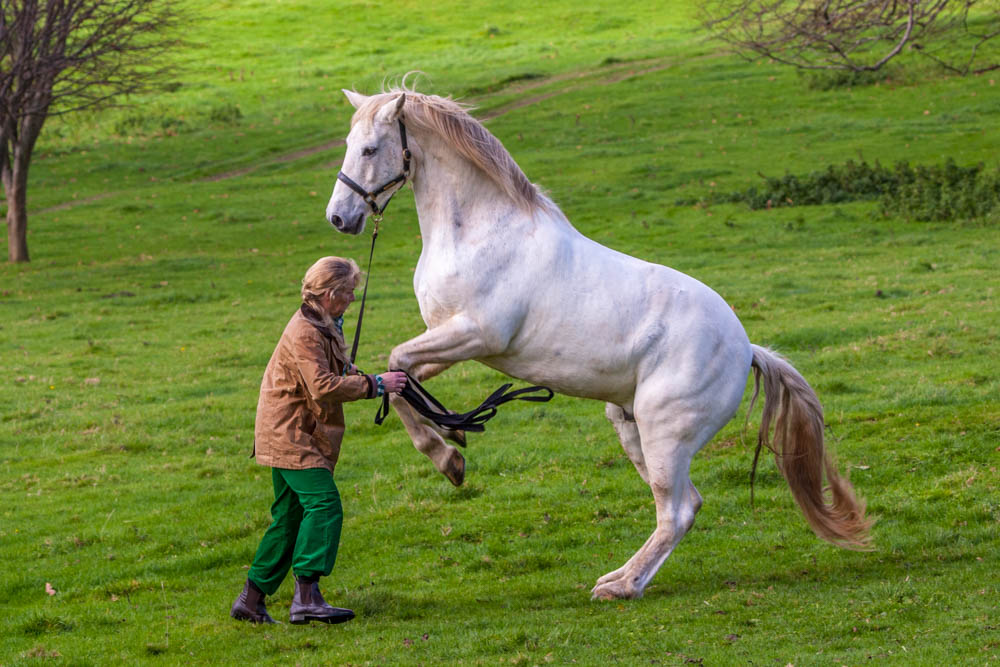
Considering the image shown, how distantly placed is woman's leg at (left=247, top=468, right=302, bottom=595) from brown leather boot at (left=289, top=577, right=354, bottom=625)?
173 millimetres

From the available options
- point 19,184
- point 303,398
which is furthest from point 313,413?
point 19,184

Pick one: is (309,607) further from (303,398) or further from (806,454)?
(806,454)

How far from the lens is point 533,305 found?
6176 mm

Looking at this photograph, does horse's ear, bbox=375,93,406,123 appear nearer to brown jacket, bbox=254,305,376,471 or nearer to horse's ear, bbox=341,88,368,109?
horse's ear, bbox=341,88,368,109

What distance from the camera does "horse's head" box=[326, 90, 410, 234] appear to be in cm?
610

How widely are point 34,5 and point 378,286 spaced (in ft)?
28.9

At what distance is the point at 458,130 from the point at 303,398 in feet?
5.83

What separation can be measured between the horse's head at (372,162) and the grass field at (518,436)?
239cm

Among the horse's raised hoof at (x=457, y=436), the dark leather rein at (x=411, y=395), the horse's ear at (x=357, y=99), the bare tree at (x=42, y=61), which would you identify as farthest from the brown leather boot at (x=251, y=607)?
the bare tree at (x=42, y=61)

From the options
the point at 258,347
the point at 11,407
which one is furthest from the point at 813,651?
the point at 258,347

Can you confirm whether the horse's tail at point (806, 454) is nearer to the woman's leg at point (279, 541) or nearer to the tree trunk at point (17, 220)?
the woman's leg at point (279, 541)

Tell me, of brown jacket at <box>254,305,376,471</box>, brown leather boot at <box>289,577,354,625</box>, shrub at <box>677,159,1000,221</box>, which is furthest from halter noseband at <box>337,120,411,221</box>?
shrub at <box>677,159,1000,221</box>

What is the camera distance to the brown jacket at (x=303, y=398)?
588 centimetres

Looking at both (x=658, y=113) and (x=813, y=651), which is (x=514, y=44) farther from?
(x=813, y=651)
